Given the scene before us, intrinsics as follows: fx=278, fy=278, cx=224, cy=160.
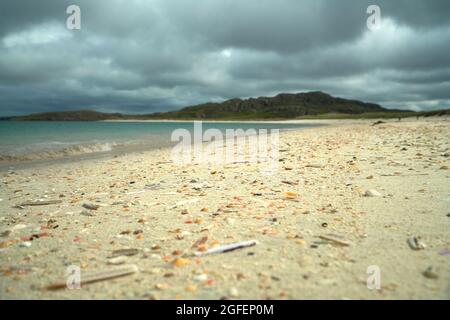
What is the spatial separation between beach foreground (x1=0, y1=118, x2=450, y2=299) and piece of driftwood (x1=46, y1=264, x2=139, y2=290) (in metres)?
0.06

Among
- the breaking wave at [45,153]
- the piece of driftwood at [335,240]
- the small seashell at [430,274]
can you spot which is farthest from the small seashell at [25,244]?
the breaking wave at [45,153]

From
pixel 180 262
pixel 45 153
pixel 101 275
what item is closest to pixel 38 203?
pixel 101 275

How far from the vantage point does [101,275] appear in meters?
2.68

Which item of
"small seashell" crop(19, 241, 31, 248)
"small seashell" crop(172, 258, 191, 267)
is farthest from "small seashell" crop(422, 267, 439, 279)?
"small seashell" crop(19, 241, 31, 248)

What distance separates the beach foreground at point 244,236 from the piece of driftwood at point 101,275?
0.06 m

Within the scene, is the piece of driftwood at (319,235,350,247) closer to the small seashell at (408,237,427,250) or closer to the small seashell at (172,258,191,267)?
the small seashell at (408,237,427,250)

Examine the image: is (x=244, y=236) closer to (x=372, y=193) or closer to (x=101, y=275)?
(x=101, y=275)

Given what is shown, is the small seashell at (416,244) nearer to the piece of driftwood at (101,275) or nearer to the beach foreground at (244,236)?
the beach foreground at (244,236)

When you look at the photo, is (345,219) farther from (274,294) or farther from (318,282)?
(274,294)

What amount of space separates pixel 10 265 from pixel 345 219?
420 centimetres
